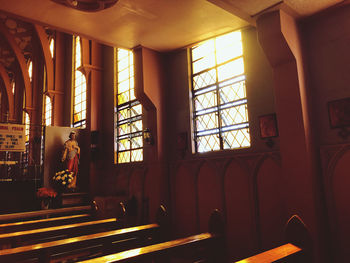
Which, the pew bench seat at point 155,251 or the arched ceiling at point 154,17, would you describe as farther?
the arched ceiling at point 154,17

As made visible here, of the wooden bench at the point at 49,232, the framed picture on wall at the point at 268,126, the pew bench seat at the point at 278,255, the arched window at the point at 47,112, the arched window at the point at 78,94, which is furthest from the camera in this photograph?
the arched window at the point at 47,112

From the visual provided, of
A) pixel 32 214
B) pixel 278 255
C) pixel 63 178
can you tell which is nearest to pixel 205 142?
pixel 32 214

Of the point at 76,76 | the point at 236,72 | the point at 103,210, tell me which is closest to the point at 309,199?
the point at 236,72

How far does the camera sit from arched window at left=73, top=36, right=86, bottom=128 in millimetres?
10798

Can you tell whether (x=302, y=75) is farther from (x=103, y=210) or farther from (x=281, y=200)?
(x=103, y=210)

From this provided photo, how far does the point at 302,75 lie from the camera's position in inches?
179

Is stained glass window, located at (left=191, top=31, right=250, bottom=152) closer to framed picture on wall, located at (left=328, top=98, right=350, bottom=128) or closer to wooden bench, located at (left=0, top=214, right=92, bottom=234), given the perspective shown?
framed picture on wall, located at (left=328, top=98, right=350, bottom=128)

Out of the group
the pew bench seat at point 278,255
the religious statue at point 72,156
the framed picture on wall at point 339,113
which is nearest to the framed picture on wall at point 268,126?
the framed picture on wall at point 339,113

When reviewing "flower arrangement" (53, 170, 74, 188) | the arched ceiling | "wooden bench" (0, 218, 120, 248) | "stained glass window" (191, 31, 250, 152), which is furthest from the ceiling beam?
"wooden bench" (0, 218, 120, 248)

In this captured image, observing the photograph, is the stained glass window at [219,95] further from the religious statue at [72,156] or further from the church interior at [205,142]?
the religious statue at [72,156]

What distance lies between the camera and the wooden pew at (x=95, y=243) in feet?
9.32

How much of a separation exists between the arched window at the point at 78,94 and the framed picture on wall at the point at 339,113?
8.25m

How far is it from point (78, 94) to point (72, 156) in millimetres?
3485

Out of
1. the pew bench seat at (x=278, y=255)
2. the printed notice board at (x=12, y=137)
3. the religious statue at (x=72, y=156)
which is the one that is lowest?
the pew bench seat at (x=278, y=255)
